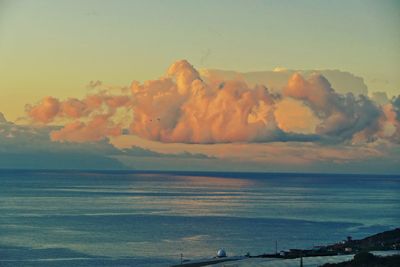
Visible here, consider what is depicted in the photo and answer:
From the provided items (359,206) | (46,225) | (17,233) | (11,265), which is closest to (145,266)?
(11,265)

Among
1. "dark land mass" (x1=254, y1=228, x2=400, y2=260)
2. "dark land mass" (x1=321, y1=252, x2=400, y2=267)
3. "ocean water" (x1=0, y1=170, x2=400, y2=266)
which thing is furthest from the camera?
"ocean water" (x1=0, y1=170, x2=400, y2=266)

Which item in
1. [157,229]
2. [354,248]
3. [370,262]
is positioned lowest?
[370,262]

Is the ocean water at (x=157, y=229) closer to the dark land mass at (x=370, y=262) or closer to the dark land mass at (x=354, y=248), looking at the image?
the dark land mass at (x=354, y=248)

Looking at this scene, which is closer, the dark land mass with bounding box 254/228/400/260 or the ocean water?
the dark land mass with bounding box 254/228/400/260

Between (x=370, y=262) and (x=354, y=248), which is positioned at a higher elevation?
(x=354, y=248)

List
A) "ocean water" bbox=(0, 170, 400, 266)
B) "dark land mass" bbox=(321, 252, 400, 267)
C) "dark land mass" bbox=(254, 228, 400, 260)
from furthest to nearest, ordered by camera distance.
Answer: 1. "ocean water" bbox=(0, 170, 400, 266)
2. "dark land mass" bbox=(254, 228, 400, 260)
3. "dark land mass" bbox=(321, 252, 400, 267)

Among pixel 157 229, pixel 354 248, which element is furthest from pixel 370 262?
pixel 157 229

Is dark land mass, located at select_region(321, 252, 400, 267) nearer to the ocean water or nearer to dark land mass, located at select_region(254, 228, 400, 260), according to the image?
dark land mass, located at select_region(254, 228, 400, 260)

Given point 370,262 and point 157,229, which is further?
point 157,229

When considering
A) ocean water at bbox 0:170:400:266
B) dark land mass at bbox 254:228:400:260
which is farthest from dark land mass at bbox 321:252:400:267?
ocean water at bbox 0:170:400:266

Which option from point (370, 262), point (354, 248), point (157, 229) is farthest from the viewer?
point (157, 229)

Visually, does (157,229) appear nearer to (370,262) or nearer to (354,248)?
(354,248)
